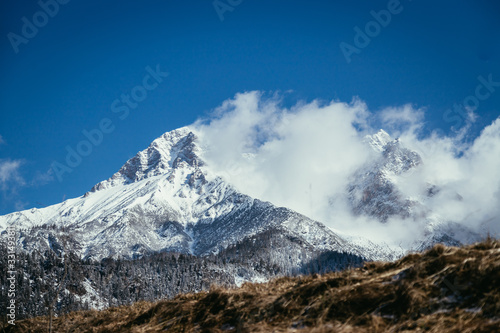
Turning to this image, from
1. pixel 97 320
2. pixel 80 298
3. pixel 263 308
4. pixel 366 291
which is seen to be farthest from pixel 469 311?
pixel 80 298

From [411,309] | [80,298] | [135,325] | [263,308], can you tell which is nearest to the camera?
[411,309]

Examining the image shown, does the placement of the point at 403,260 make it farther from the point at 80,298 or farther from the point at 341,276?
the point at 80,298

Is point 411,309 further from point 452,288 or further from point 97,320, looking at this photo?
point 97,320

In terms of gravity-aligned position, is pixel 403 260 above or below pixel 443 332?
above

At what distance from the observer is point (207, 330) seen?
5789 mm

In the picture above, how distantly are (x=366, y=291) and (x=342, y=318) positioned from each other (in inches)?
20.3

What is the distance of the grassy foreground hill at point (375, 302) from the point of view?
4.41 m

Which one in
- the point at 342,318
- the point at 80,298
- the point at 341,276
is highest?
the point at 80,298

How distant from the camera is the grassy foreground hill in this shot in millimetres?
4414

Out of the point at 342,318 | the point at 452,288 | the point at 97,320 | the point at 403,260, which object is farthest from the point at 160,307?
the point at 452,288

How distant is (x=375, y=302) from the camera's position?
198 inches

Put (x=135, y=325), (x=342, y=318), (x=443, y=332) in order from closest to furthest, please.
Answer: (x=443, y=332) → (x=342, y=318) → (x=135, y=325)

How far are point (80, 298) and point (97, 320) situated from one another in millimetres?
171787

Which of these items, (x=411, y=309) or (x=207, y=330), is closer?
(x=411, y=309)
